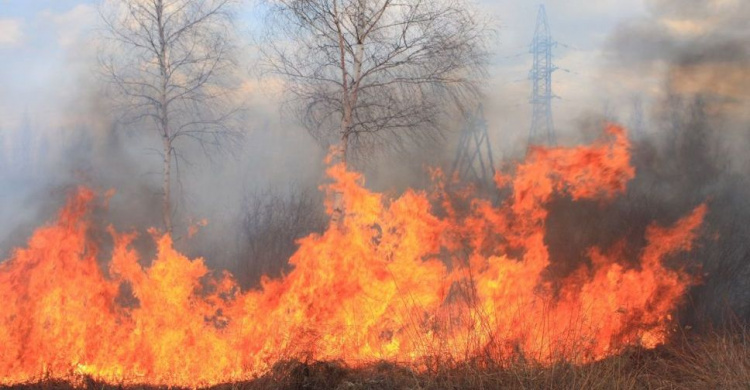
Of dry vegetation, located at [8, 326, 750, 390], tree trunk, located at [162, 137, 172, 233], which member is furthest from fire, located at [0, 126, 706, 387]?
tree trunk, located at [162, 137, 172, 233]

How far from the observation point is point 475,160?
13297 mm

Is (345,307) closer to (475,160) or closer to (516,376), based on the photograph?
(516,376)

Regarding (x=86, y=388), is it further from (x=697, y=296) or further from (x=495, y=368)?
(x=697, y=296)

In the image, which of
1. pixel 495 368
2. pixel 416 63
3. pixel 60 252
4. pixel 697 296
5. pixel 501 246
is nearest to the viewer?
pixel 495 368

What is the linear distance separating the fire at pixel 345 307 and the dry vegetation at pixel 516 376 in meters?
0.18

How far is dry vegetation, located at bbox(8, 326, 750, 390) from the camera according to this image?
540 centimetres

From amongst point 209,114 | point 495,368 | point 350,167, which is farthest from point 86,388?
point 209,114

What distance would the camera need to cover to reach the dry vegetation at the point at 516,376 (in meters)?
5.40

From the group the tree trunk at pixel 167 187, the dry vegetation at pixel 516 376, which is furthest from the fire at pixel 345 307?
the tree trunk at pixel 167 187

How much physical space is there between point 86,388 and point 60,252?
1.85 metres

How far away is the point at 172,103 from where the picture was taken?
12.1 metres

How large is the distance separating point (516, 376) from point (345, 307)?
211cm

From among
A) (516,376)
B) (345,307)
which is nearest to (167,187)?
(345,307)

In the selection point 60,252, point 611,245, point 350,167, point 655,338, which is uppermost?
point 350,167
